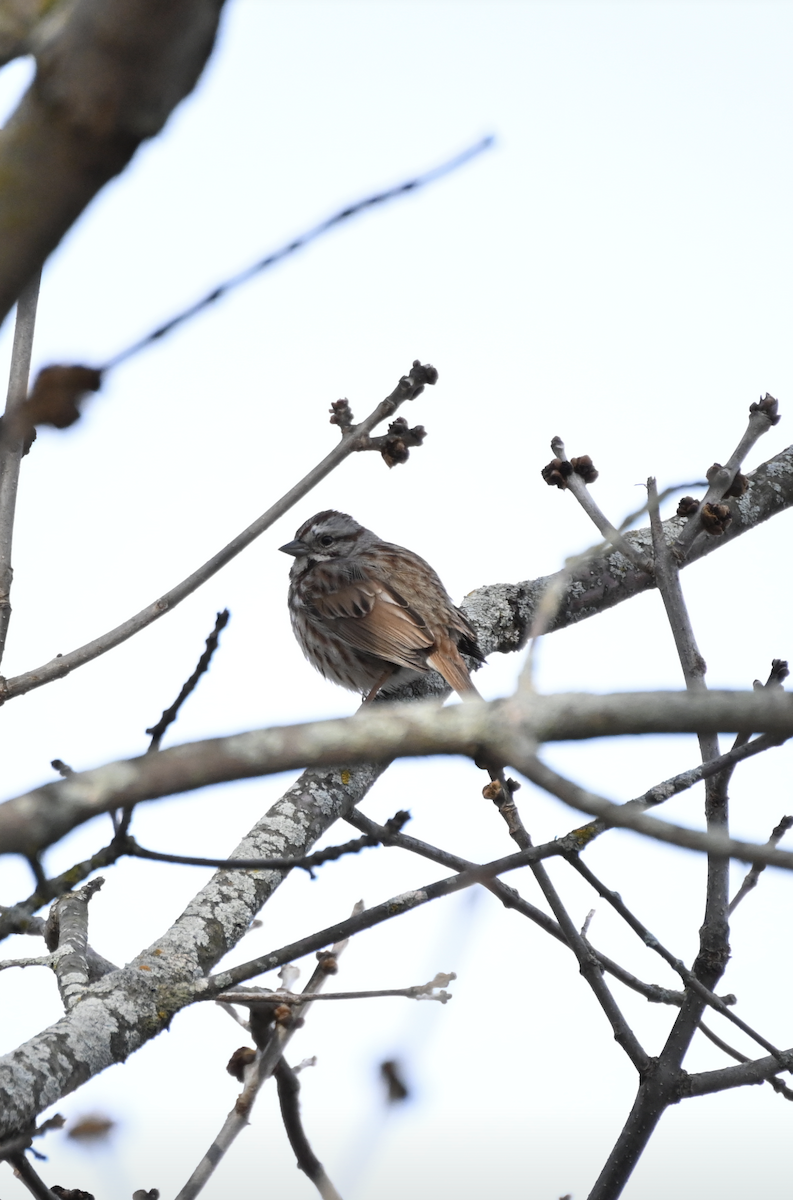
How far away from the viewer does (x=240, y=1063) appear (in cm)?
234

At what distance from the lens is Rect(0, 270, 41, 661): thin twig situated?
2.75 meters

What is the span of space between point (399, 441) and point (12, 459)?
1.21 meters

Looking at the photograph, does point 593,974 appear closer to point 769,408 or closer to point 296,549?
point 769,408

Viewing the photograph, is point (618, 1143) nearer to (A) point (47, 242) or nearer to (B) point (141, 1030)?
(B) point (141, 1030)

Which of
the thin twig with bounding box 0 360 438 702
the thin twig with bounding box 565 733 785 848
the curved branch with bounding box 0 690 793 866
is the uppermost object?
the thin twig with bounding box 0 360 438 702

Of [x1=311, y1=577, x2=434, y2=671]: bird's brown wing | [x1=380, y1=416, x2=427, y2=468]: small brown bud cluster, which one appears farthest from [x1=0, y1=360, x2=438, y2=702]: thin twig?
[x1=311, y1=577, x2=434, y2=671]: bird's brown wing

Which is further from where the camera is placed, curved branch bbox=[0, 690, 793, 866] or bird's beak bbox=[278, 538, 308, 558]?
bird's beak bbox=[278, 538, 308, 558]

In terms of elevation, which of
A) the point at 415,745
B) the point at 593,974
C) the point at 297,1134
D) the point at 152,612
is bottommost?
the point at 297,1134

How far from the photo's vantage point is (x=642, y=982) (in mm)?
2924

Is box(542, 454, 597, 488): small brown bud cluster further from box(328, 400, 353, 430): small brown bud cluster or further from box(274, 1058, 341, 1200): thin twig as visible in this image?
box(274, 1058, 341, 1200): thin twig

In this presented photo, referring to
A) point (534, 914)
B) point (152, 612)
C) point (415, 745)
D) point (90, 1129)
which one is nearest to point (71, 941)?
point (90, 1129)

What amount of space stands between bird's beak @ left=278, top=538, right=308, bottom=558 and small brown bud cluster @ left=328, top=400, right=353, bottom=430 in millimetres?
3476

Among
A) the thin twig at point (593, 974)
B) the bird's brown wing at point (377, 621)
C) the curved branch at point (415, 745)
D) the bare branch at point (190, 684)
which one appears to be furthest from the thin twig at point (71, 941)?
the bird's brown wing at point (377, 621)

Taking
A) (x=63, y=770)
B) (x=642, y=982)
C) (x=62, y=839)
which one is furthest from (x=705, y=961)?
(x=62, y=839)
